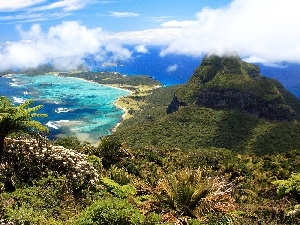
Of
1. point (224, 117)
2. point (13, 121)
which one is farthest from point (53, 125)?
point (13, 121)

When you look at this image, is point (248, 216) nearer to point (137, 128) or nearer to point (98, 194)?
point (98, 194)

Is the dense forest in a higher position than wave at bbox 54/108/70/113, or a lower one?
higher

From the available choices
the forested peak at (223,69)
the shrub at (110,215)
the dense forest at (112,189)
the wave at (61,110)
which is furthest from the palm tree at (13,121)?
the wave at (61,110)

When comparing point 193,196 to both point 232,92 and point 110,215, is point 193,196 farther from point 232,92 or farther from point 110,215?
point 232,92

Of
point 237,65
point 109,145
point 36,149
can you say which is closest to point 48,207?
point 36,149

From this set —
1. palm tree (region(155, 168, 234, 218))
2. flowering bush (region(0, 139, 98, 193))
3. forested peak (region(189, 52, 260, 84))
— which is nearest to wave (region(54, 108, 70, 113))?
forested peak (region(189, 52, 260, 84))

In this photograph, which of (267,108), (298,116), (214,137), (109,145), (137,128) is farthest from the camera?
(298,116)

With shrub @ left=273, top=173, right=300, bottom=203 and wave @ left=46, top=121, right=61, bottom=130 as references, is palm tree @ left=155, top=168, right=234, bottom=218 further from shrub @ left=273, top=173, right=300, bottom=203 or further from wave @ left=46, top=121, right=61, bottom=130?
wave @ left=46, top=121, right=61, bottom=130

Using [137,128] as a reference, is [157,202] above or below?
above
